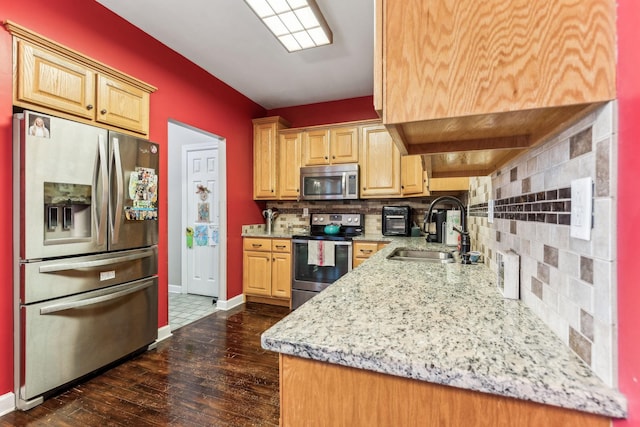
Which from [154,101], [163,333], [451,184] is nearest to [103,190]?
[154,101]

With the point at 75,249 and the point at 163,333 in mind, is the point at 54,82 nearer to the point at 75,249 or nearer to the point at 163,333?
the point at 75,249

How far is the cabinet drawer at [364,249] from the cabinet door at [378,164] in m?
0.66

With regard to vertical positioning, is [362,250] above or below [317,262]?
above

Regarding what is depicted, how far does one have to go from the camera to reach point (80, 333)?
192cm

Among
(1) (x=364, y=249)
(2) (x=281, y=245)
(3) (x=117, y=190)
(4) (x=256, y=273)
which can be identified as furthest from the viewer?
(4) (x=256, y=273)

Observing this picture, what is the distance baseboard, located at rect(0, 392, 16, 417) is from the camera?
1687mm

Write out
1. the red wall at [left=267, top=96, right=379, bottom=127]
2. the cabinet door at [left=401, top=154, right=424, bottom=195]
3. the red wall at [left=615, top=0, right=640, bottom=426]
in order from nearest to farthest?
1. the red wall at [left=615, top=0, right=640, bottom=426]
2. the cabinet door at [left=401, top=154, right=424, bottom=195]
3. the red wall at [left=267, top=96, right=379, bottom=127]

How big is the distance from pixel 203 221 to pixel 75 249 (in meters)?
2.38

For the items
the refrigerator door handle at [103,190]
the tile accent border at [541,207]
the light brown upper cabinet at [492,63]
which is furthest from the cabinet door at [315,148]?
Answer: the light brown upper cabinet at [492,63]

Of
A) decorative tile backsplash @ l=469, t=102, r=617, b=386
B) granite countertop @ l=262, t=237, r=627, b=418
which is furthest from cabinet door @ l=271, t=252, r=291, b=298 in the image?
decorative tile backsplash @ l=469, t=102, r=617, b=386

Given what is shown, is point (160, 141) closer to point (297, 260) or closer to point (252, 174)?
point (252, 174)

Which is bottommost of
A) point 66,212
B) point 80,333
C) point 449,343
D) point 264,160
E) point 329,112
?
point 80,333

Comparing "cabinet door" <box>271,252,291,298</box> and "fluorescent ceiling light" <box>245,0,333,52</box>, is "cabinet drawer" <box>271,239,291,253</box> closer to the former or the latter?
"cabinet door" <box>271,252,291,298</box>

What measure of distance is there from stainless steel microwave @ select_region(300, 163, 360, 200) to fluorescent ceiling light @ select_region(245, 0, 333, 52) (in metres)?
1.43
